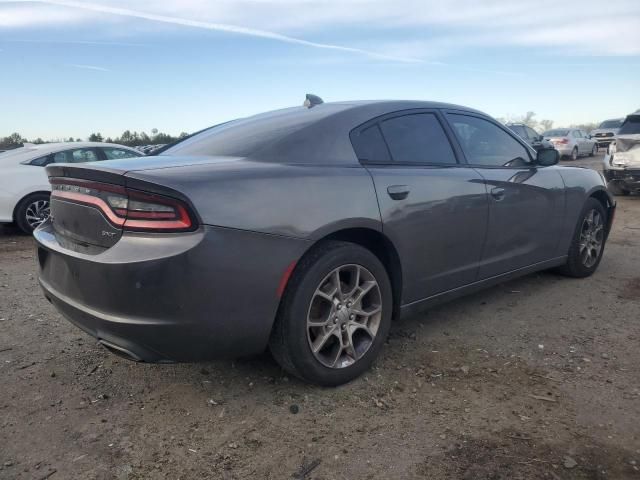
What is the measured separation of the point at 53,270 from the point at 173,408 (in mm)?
961

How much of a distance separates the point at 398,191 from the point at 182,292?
1.40 m

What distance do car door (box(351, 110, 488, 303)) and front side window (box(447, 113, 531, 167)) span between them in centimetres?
17

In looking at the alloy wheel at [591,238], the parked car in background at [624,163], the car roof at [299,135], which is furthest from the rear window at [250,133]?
the parked car in background at [624,163]

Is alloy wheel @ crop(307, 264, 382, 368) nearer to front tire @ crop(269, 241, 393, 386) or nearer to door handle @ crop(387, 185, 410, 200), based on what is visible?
front tire @ crop(269, 241, 393, 386)

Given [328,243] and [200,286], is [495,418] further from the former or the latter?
[200,286]

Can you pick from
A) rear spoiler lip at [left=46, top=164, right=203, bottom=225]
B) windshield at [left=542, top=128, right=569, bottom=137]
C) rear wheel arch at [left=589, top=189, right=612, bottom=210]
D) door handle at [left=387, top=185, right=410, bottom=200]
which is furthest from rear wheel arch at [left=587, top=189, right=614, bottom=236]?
windshield at [left=542, top=128, right=569, bottom=137]

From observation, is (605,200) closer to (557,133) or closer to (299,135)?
(299,135)

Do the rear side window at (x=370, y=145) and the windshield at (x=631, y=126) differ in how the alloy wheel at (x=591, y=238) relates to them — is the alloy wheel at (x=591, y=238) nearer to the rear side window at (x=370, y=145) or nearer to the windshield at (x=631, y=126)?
the rear side window at (x=370, y=145)

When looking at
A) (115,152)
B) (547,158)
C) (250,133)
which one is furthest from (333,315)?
(115,152)

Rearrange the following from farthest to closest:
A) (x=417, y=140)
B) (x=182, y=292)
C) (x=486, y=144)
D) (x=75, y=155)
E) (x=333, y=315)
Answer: (x=75, y=155) → (x=486, y=144) → (x=417, y=140) → (x=333, y=315) → (x=182, y=292)

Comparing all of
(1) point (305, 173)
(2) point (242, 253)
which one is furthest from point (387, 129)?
(2) point (242, 253)

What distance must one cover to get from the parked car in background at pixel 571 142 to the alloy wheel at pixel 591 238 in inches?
714

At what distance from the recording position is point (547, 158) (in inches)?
168

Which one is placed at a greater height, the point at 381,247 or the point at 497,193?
the point at 497,193
